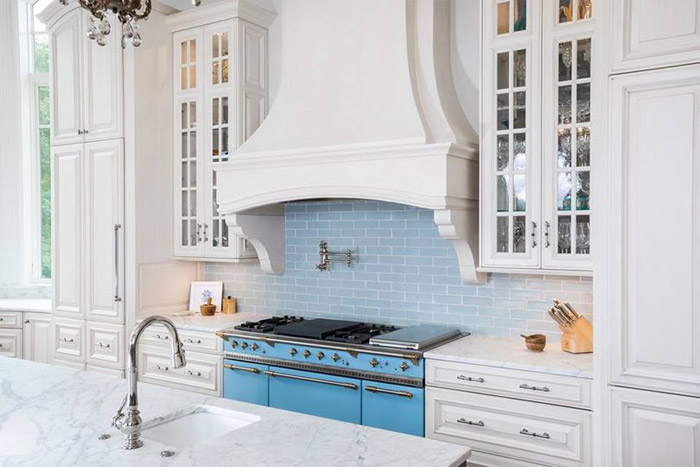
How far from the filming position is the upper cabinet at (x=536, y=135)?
3.39 m

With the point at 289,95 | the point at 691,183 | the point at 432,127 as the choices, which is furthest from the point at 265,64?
the point at 691,183

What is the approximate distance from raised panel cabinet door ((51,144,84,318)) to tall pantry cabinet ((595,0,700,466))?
387 centimetres

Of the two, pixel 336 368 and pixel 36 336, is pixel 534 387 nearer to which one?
pixel 336 368

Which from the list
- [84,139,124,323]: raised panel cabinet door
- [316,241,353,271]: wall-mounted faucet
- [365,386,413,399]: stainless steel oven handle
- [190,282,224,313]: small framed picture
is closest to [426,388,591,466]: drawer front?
[365,386,413,399]: stainless steel oven handle

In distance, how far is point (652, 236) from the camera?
274 centimetres

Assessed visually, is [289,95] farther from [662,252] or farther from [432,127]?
[662,252]

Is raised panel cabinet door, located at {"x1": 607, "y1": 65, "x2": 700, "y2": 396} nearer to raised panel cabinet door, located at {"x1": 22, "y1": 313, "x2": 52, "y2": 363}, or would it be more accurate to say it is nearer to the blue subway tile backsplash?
the blue subway tile backsplash

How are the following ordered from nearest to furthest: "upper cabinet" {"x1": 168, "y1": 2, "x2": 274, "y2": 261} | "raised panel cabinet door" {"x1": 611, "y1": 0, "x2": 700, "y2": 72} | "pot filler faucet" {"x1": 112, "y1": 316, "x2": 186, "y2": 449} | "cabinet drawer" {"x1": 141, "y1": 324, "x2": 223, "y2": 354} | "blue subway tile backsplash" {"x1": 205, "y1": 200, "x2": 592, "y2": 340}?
"pot filler faucet" {"x1": 112, "y1": 316, "x2": 186, "y2": 449}
"raised panel cabinet door" {"x1": 611, "y1": 0, "x2": 700, "y2": 72}
"blue subway tile backsplash" {"x1": 205, "y1": 200, "x2": 592, "y2": 340}
"cabinet drawer" {"x1": 141, "y1": 324, "x2": 223, "y2": 354}
"upper cabinet" {"x1": 168, "y1": 2, "x2": 274, "y2": 261}

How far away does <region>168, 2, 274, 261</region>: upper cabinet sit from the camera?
15.5 feet

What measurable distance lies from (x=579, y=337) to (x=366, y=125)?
1718 millimetres

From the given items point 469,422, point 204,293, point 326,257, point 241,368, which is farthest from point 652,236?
point 204,293

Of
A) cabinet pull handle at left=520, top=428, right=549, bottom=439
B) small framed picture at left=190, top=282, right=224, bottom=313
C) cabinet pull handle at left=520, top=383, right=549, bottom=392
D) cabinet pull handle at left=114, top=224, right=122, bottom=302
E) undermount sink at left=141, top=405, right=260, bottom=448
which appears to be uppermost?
cabinet pull handle at left=114, top=224, right=122, bottom=302

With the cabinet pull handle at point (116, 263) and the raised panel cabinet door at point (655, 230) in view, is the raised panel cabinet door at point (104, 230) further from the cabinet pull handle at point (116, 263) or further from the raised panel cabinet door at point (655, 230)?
the raised panel cabinet door at point (655, 230)

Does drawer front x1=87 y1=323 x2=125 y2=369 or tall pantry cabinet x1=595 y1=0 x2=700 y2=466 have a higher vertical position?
tall pantry cabinet x1=595 y1=0 x2=700 y2=466
